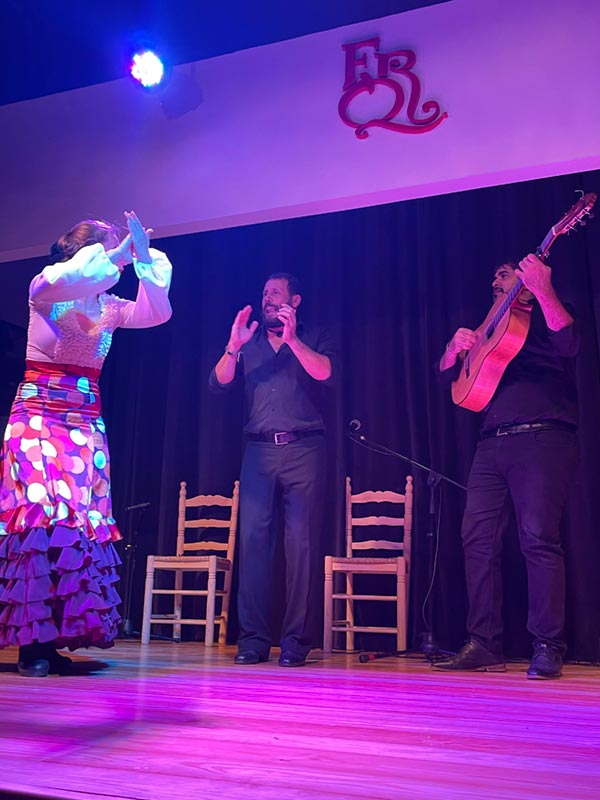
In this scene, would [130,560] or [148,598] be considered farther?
[130,560]

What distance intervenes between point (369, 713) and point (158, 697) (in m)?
0.51

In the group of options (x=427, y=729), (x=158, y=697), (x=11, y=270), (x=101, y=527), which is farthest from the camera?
(x=11, y=270)

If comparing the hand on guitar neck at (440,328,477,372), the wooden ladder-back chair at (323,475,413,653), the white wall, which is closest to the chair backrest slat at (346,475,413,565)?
the wooden ladder-back chair at (323,475,413,653)

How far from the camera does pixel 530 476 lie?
2768 mm

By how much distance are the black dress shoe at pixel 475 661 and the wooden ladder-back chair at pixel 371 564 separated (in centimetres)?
85

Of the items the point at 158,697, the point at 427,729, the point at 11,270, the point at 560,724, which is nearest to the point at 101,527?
the point at 158,697

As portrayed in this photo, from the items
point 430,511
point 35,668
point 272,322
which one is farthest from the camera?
point 430,511

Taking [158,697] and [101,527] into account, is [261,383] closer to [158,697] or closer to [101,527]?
[101,527]

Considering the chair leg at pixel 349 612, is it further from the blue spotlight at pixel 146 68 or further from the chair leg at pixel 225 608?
the blue spotlight at pixel 146 68

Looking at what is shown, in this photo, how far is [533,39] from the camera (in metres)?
3.35

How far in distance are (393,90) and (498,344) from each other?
1442 millimetres

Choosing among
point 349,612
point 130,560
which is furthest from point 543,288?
point 130,560

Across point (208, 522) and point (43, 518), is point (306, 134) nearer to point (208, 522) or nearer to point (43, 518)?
point (208, 522)

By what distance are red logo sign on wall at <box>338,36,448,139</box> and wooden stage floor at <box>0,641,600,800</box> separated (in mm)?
2478
